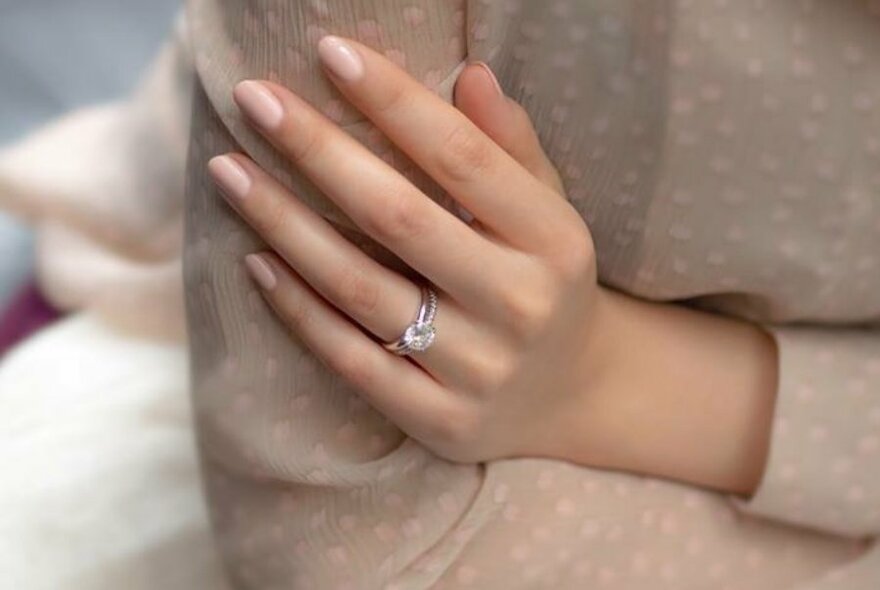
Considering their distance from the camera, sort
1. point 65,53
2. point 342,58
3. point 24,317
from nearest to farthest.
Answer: point 342,58
point 24,317
point 65,53

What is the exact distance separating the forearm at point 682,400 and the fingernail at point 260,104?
0.68 ft

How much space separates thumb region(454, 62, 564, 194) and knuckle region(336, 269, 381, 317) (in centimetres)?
8

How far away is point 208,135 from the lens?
53cm

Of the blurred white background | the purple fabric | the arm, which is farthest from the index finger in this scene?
the blurred white background

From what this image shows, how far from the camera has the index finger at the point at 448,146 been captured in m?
0.48

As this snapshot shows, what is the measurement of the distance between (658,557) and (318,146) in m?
0.28

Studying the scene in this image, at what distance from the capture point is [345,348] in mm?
535


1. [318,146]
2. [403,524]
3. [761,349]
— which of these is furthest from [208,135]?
[761,349]

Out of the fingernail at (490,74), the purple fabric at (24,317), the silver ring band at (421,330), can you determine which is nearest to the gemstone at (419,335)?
the silver ring band at (421,330)

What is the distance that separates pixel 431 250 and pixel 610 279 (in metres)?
0.14

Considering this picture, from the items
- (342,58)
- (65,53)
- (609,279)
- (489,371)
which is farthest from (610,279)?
(65,53)

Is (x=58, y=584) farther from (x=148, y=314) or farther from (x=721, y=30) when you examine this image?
(x=721, y=30)

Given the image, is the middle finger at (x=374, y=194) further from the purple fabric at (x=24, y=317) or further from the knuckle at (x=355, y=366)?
the purple fabric at (x=24, y=317)

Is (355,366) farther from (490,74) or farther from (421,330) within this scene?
(490,74)
